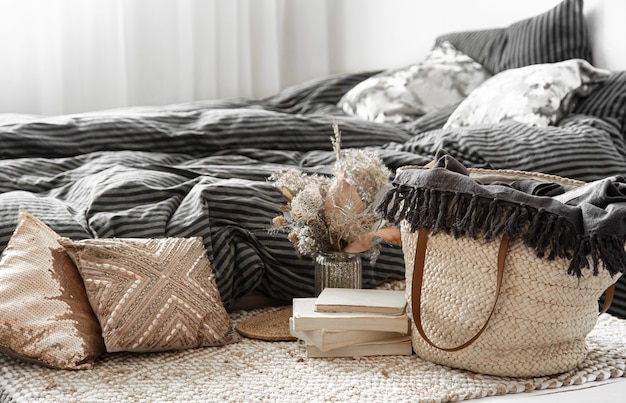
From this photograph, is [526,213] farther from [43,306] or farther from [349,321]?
[43,306]

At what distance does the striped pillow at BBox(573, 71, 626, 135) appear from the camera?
2.01 m

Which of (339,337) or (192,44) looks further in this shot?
(192,44)

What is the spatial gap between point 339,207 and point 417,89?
51.0 inches

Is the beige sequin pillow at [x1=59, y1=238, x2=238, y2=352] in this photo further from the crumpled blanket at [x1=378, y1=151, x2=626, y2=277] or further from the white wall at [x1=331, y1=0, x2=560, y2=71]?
the white wall at [x1=331, y1=0, x2=560, y2=71]

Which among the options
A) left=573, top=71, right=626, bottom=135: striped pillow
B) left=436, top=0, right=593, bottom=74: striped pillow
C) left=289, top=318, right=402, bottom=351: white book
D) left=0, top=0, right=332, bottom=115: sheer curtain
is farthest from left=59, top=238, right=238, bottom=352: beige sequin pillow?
left=0, top=0, right=332, bottom=115: sheer curtain

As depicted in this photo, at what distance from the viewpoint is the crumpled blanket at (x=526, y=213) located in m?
1.14

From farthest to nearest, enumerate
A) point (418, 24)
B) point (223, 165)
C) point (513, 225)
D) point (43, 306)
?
point (418, 24), point (223, 165), point (43, 306), point (513, 225)

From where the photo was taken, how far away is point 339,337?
4.37 feet

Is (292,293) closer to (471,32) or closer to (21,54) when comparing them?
(471,32)

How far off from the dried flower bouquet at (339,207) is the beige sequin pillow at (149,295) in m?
0.19

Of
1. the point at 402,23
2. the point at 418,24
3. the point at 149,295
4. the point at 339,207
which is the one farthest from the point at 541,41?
the point at 149,295

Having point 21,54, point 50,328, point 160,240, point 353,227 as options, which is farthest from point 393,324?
point 21,54

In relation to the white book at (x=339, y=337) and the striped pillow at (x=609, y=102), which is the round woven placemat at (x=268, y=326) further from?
the striped pillow at (x=609, y=102)

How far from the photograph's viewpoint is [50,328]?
4.28ft
